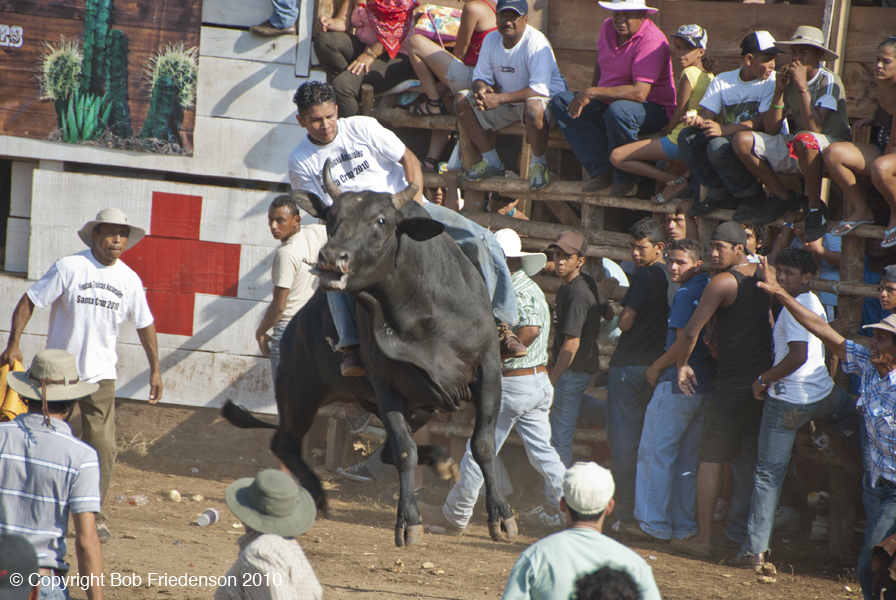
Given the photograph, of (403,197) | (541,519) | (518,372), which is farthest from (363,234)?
(541,519)

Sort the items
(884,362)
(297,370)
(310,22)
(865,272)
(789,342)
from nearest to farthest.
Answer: (884,362)
(297,370)
(789,342)
(865,272)
(310,22)

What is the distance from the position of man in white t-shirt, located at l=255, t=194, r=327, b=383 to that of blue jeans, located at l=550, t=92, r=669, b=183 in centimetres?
232

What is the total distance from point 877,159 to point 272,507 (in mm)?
4779

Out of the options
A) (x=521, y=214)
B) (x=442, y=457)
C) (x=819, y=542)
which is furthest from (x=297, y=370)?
(x=819, y=542)

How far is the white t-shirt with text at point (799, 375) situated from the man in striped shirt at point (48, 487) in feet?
14.4

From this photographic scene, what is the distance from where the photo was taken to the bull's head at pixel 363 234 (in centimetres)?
380

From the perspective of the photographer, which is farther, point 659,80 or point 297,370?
point 659,80

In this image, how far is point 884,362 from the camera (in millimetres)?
4574

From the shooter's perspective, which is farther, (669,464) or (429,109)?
(429,109)

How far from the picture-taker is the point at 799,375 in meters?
5.84

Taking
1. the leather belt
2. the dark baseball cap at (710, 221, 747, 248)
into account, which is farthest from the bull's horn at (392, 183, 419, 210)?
the dark baseball cap at (710, 221, 747, 248)

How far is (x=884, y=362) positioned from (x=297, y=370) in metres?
3.38

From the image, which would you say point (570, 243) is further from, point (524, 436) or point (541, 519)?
point (541, 519)

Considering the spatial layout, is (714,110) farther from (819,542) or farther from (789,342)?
(819,542)
